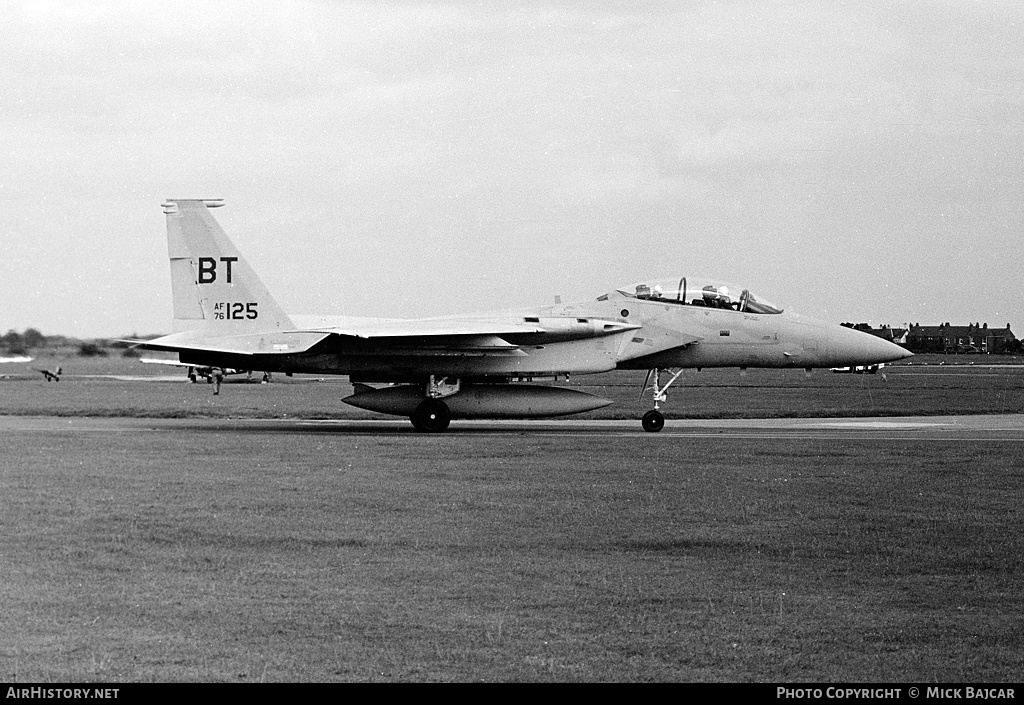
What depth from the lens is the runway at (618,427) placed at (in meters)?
21.4

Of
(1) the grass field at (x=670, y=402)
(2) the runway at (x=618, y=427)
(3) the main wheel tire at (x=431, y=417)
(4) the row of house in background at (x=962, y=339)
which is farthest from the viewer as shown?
(4) the row of house in background at (x=962, y=339)

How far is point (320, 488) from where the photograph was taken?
41.7ft

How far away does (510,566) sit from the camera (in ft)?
27.9

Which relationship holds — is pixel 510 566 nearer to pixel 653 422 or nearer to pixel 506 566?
pixel 506 566

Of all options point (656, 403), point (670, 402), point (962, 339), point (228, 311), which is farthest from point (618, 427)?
point (962, 339)

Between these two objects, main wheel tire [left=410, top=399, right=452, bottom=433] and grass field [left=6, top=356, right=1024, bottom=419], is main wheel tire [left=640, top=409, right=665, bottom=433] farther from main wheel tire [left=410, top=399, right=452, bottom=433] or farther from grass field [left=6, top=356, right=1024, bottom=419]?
grass field [left=6, top=356, right=1024, bottom=419]

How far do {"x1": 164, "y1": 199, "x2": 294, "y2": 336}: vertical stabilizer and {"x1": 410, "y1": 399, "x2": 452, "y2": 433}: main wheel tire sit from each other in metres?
3.46

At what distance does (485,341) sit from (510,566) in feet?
46.2

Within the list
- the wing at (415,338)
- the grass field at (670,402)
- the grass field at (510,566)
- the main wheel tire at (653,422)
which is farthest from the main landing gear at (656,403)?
the grass field at (510,566)

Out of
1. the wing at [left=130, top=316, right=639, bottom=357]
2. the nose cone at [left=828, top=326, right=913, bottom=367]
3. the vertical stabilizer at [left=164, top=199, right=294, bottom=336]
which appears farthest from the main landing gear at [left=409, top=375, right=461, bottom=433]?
the nose cone at [left=828, top=326, right=913, bottom=367]

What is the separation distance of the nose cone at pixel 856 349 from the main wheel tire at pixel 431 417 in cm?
806

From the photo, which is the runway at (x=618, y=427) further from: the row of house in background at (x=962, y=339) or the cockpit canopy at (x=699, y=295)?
the row of house in background at (x=962, y=339)

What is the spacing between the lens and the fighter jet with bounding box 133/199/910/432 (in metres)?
22.7
